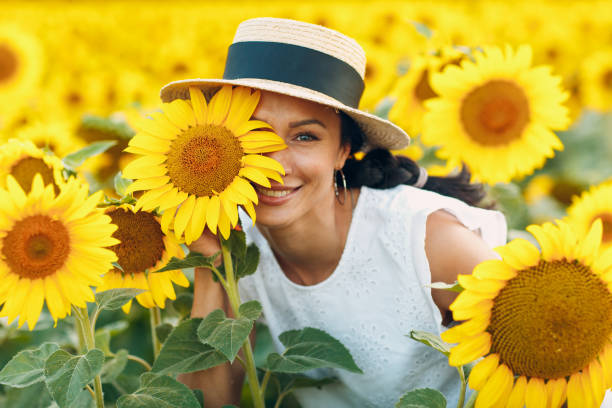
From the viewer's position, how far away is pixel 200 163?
1.48m

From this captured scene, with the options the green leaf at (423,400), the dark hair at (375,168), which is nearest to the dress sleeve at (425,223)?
the dark hair at (375,168)

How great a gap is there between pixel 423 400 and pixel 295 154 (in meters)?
0.67

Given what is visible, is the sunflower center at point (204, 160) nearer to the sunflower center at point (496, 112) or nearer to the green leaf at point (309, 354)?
the green leaf at point (309, 354)

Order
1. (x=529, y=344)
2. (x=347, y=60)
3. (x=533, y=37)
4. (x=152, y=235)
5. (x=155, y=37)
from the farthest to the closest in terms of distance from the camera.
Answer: (x=155, y=37), (x=533, y=37), (x=347, y=60), (x=152, y=235), (x=529, y=344)

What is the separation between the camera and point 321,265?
2.21 m

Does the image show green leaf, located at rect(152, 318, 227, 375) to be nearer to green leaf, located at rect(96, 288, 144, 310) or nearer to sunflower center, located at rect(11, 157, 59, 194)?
green leaf, located at rect(96, 288, 144, 310)

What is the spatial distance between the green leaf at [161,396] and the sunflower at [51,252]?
27 centimetres

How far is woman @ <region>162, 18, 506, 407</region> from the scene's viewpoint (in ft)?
5.87

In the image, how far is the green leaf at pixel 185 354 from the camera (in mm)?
1615

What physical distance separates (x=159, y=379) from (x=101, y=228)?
390 mm

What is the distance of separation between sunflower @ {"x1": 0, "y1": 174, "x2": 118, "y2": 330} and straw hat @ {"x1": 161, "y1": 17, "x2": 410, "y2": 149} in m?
0.44

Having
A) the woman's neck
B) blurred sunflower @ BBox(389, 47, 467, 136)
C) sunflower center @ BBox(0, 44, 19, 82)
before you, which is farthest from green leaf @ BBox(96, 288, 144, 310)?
sunflower center @ BBox(0, 44, 19, 82)

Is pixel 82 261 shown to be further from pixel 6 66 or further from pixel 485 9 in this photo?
pixel 485 9

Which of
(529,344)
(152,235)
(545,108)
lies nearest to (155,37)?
(545,108)
